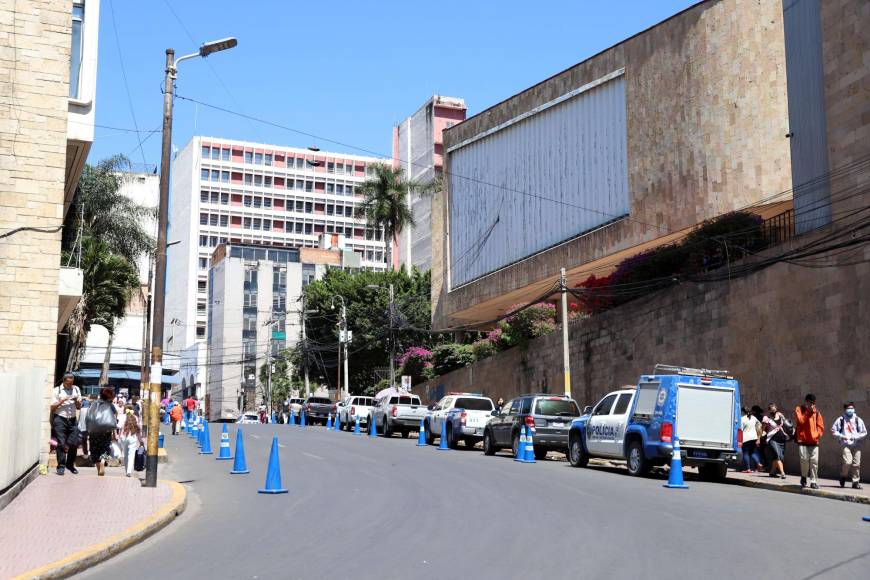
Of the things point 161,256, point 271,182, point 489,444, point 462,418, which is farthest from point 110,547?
point 271,182

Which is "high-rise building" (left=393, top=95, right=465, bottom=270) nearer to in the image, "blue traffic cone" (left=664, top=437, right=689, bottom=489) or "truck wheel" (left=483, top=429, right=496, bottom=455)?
"truck wheel" (left=483, top=429, right=496, bottom=455)

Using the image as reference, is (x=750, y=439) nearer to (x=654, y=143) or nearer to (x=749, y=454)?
(x=749, y=454)

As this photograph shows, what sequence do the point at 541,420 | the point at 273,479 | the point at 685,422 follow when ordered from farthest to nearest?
the point at 541,420
the point at 685,422
the point at 273,479

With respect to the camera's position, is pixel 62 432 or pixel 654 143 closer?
pixel 62 432

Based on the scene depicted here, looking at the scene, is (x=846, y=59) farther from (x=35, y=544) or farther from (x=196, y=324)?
(x=196, y=324)

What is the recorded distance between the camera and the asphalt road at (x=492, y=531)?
9852mm

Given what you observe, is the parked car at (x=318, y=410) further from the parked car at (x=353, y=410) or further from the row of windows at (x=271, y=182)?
the row of windows at (x=271, y=182)

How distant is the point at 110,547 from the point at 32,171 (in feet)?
40.9

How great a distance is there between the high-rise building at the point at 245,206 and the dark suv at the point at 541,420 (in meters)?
105

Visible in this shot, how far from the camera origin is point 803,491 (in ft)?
64.1

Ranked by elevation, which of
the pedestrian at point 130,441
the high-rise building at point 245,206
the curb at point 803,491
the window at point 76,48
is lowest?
the curb at point 803,491

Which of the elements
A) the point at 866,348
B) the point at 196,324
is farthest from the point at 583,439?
the point at 196,324

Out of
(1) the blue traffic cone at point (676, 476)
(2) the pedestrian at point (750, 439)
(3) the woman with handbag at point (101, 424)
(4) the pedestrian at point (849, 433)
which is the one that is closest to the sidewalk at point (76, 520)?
(3) the woman with handbag at point (101, 424)

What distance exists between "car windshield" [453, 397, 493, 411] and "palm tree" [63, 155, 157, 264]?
2247 cm
